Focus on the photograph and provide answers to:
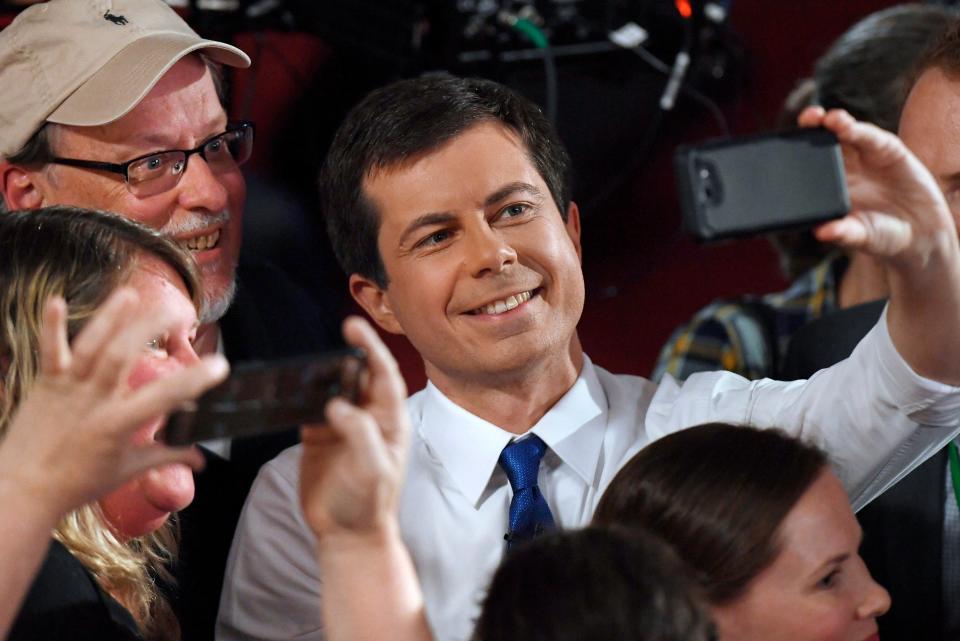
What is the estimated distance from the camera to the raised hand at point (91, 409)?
41.3 inches

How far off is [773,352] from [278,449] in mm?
854

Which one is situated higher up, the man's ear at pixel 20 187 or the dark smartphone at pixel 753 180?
the dark smartphone at pixel 753 180

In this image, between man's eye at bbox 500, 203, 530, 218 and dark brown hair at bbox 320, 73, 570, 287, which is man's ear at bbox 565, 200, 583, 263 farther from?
man's eye at bbox 500, 203, 530, 218

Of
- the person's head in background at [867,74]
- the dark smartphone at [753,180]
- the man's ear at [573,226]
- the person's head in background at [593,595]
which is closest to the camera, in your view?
the person's head in background at [593,595]

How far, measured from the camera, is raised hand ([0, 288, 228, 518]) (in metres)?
1.05

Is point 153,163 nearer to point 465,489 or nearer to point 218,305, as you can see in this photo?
point 218,305

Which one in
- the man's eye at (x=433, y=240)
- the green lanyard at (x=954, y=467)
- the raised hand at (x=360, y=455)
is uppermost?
the raised hand at (x=360, y=455)

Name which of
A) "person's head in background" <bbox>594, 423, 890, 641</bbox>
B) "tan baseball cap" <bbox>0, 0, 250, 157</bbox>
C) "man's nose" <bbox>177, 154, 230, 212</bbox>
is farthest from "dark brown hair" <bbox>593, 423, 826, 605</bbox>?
"tan baseball cap" <bbox>0, 0, 250, 157</bbox>

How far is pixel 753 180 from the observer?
4.17 feet

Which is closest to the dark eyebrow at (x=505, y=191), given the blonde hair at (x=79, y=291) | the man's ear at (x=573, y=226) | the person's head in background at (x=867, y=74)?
the man's ear at (x=573, y=226)

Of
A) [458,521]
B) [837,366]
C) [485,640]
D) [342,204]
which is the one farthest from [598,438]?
[485,640]

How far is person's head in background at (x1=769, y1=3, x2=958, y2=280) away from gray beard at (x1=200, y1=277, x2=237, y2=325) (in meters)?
1.02

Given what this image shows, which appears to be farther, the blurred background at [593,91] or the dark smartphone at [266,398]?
the blurred background at [593,91]

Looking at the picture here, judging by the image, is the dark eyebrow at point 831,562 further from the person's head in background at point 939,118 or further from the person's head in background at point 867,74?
the person's head in background at point 867,74
